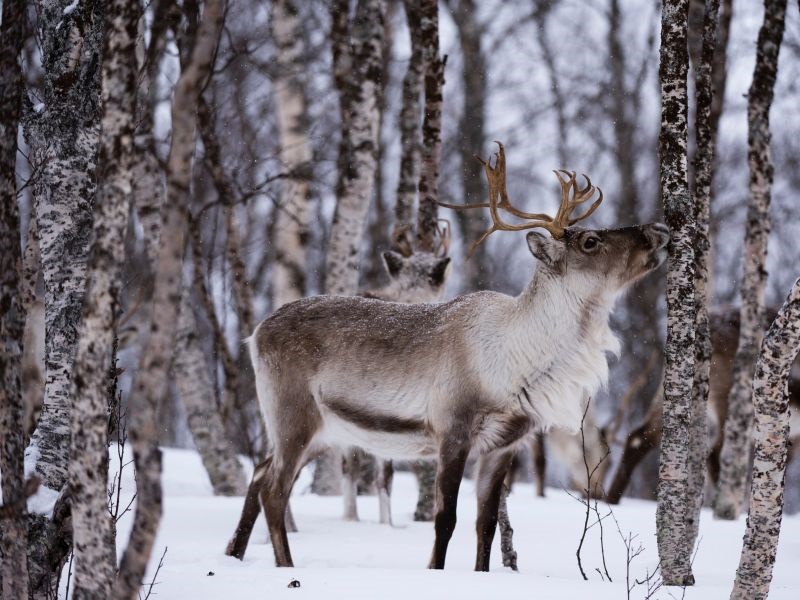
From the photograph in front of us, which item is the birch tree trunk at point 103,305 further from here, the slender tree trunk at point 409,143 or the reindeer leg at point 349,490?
the slender tree trunk at point 409,143

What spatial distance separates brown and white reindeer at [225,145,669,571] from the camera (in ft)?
17.6

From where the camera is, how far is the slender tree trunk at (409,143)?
8.56m

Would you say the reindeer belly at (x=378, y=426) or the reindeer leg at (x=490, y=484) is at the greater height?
Answer: the reindeer belly at (x=378, y=426)

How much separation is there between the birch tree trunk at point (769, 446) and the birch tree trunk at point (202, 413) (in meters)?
6.24

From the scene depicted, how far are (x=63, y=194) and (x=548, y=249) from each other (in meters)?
2.52

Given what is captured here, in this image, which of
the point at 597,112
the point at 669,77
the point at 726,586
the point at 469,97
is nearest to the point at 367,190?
the point at 669,77

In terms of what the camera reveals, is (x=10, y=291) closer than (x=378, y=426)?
Yes

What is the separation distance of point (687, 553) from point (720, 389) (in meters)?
5.34

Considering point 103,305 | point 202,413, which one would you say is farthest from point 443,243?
point 103,305

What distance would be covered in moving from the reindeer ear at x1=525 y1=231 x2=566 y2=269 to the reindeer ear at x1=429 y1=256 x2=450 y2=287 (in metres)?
2.30

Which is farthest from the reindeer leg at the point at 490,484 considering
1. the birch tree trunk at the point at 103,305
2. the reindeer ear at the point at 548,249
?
the birch tree trunk at the point at 103,305

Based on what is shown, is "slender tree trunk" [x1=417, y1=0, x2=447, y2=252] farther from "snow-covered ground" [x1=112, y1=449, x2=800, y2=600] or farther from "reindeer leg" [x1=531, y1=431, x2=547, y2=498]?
"reindeer leg" [x1=531, y1=431, x2=547, y2=498]

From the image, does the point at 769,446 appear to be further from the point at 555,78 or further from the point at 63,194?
the point at 555,78

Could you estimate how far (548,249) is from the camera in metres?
5.61
